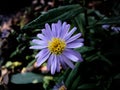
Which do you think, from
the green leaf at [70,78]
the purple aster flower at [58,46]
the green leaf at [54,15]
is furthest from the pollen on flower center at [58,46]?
the green leaf at [70,78]

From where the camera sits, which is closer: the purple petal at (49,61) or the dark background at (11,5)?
the purple petal at (49,61)

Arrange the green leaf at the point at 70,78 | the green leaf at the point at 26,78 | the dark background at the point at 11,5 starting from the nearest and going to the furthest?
1. the green leaf at the point at 70,78
2. the green leaf at the point at 26,78
3. the dark background at the point at 11,5

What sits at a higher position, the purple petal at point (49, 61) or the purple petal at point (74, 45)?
the purple petal at point (74, 45)

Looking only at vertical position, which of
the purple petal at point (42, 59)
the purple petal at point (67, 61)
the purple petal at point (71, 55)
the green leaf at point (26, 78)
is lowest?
the green leaf at point (26, 78)

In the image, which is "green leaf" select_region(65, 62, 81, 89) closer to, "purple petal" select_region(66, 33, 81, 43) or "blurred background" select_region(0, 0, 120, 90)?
"blurred background" select_region(0, 0, 120, 90)

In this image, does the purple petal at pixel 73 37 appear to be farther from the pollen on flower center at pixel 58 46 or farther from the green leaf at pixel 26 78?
the green leaf at pixel 26 78

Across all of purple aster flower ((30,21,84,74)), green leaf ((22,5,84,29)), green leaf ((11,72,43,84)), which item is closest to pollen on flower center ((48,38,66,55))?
purple aster flower ((30,21,84,74))

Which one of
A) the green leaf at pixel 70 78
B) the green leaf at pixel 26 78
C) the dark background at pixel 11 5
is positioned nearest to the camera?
the green leaf at pixel 70 78

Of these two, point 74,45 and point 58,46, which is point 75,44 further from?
point 58,46
